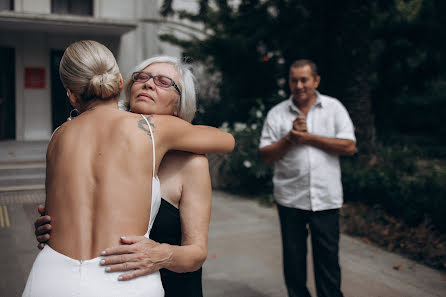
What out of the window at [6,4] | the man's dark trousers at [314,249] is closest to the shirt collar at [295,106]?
the man's dark trousers at [314,249]

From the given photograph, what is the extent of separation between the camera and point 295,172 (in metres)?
3.24

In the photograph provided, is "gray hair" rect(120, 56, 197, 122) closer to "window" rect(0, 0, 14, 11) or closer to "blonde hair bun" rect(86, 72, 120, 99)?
"blonde hair bun" rect(86, 72, 120, 99)

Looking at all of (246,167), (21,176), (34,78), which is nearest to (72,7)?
(34,78)

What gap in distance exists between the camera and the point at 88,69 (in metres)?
1.56

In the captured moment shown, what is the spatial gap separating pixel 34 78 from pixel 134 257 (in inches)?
545

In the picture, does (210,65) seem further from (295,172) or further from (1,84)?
(295,172)

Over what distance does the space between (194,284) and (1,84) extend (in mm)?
13751

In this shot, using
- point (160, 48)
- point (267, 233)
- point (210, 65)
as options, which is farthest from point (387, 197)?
point (160, 48)

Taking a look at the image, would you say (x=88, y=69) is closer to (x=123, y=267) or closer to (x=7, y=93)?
(x=123, y=267)

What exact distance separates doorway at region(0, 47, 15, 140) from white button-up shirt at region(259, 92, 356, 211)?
41.5 ft

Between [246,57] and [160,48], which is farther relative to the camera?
[160,48]

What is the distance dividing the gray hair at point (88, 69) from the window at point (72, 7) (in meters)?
14.0

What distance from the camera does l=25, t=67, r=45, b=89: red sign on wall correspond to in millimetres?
13688

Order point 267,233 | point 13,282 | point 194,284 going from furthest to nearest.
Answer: point 267,233
point 13,282
point 194,284
